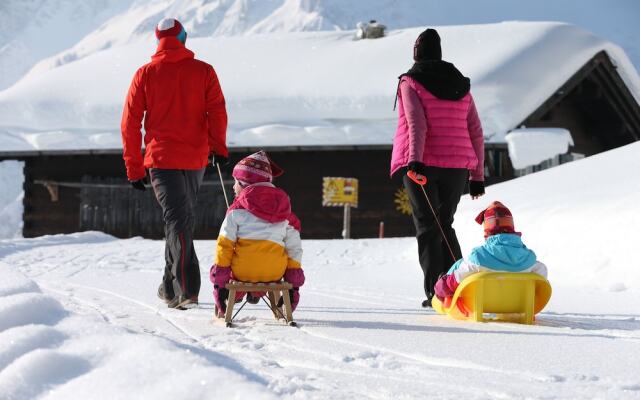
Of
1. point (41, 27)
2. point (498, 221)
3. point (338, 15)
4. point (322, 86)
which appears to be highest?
point (41, 27)

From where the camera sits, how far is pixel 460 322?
13.6 feet

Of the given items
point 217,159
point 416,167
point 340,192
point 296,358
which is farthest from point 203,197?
point 296,358

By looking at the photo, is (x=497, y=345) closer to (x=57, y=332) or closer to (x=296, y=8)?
(x=57, y=332)

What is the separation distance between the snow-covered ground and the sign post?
7.99m

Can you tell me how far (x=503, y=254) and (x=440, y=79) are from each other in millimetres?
1283

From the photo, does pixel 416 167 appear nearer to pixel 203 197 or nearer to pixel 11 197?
pixel 203 197

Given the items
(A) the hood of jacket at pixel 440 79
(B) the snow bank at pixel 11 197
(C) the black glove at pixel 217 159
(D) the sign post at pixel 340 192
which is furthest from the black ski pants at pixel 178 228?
(B) the snow bank at pixel 11 197

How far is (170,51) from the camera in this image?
197 inches

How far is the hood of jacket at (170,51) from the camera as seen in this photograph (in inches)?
197

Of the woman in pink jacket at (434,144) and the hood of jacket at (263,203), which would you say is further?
the woman in pink jacket at (434,144)

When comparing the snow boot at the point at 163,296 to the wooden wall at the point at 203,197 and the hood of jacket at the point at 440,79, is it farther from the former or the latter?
the wooden wall at the point at 203,197

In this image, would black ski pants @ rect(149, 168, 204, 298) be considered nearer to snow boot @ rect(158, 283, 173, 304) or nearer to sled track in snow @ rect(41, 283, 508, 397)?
snow boot @ rect(158, 283, 173, 304)

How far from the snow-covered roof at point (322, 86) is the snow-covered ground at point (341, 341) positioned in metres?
8.32

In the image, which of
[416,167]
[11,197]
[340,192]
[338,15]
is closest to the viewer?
[416,167]
